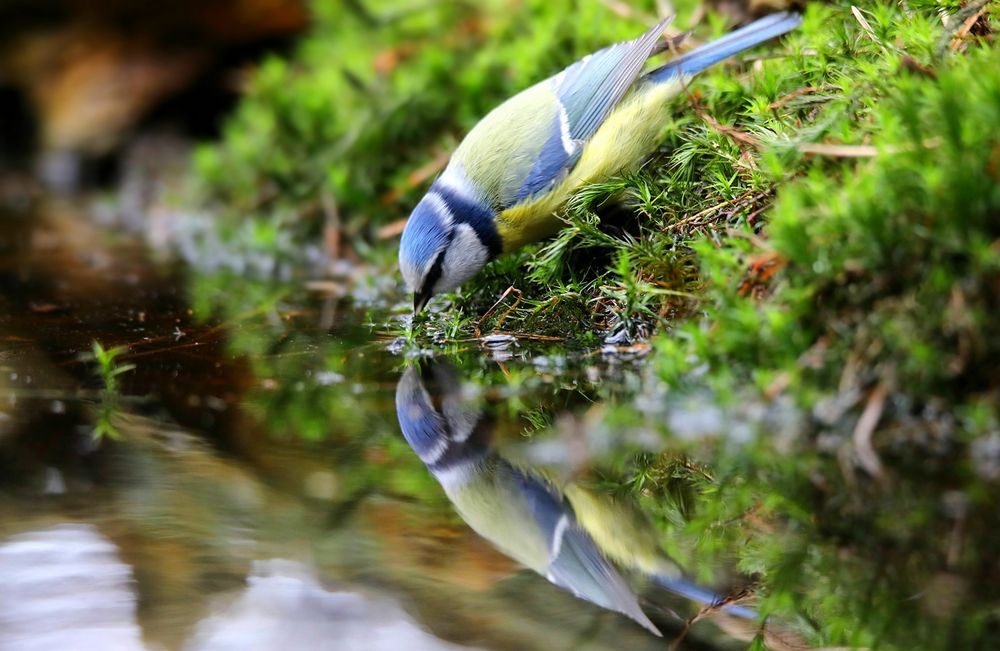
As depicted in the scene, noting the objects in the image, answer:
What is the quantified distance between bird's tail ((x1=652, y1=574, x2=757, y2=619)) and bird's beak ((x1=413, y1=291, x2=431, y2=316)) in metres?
1.87

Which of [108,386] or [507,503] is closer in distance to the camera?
[507,503]

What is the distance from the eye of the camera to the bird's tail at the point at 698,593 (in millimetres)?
1693

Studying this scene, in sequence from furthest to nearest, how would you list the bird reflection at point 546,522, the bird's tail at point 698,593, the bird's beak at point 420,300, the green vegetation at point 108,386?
1. the bird's beak at point 420,300
2. the green vegetation at point 108,386
3. the bird reflection at point 546,522
4. the bird's tail at point 698,593

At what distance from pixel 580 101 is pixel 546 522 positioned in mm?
1952

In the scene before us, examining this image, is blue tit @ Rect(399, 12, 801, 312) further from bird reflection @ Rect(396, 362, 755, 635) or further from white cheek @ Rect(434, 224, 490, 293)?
bird reflection @ Rect(396, 362, 755, 635)

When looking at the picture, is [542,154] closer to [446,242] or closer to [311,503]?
[446,242]

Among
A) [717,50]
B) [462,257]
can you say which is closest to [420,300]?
[462,257]

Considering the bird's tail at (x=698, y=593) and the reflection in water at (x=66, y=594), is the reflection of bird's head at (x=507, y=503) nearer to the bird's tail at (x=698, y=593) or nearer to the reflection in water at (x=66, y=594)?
the bird's tail at (x=698, y=593)

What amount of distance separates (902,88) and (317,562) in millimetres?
1882

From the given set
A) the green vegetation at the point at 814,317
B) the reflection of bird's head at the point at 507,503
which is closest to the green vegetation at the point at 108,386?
the green vegetation at the point at 814,317

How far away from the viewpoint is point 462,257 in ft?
11.3

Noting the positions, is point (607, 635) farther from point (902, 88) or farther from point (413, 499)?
point (902, 88)

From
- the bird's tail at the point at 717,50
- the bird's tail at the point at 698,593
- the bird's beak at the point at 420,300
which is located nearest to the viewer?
the bird's tail at the point at 698,593

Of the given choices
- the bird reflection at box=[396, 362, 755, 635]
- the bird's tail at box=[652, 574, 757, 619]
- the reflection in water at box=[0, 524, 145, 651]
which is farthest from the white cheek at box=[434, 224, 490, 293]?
the bird's tail at box=[652, 574, 757, 619]
